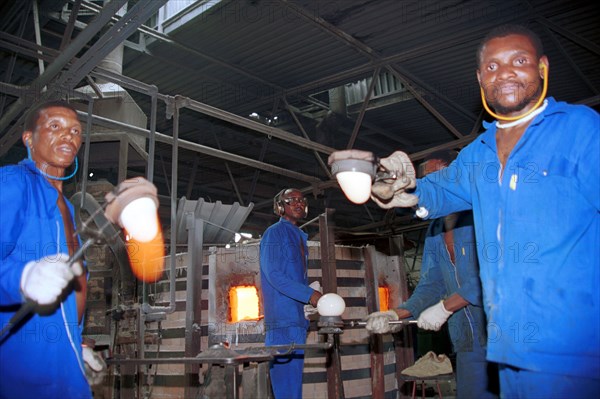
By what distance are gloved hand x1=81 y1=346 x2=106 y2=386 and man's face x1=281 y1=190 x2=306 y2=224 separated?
10.2 ft

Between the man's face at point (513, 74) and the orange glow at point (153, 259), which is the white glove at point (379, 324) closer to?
the man's face at point (513, 74)

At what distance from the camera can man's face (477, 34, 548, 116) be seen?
218cm

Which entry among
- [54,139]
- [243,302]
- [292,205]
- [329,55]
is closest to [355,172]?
[54,139]

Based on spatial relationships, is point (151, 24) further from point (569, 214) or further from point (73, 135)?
point (569, 214)

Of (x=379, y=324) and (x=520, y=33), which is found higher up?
(x=520, y=33)

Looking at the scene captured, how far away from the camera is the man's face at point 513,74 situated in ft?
7.15

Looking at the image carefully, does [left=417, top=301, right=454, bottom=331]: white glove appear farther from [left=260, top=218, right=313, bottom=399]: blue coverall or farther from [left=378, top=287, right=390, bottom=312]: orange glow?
[left=378, top=287, right=390, bottom=312]: orange glow

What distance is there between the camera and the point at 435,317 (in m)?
3.63

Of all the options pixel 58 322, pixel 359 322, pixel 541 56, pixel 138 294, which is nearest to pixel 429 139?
pixel 138 294

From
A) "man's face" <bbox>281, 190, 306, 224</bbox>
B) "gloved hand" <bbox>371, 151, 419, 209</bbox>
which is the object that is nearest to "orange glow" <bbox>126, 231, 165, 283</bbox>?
"man's face" <bbox>281, 190, 306, 224</bbox>

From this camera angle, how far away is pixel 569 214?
1893mm

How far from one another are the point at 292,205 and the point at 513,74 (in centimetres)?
341

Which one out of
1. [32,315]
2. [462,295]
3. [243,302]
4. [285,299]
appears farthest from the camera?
[243,302]

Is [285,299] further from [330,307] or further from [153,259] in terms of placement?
[153,259]
